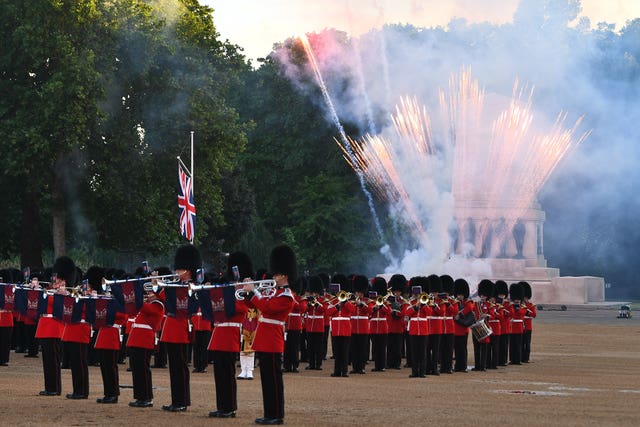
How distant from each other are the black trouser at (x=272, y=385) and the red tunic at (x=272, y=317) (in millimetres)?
116

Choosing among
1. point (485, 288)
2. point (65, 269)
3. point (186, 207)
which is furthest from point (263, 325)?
point (186, 207)

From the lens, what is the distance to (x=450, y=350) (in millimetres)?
23344

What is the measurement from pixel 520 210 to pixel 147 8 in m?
18.5

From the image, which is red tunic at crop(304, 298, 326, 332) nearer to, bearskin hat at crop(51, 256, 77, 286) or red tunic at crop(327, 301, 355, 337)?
red tunic at crop(327, 301, 355, 337)

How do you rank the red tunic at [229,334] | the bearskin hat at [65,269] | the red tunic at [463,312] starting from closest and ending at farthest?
1. the red tunic at [229,334]
2. the bearskin hat at [65,269]
3. the red tunic at [463,312]

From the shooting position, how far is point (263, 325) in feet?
47.6

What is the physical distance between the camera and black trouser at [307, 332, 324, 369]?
80.2ft

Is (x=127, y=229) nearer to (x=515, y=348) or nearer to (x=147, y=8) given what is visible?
(x=147, y=8)

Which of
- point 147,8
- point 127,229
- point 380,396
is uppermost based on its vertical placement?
point 147,8

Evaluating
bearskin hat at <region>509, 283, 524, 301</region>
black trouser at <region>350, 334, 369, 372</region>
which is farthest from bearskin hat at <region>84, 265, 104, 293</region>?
bearskin hat at <region>509, 283, 524, 301</region>

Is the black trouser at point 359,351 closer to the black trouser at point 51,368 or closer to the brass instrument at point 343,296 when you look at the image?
the brass instrument at point 343,296

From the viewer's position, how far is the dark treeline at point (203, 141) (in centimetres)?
4353

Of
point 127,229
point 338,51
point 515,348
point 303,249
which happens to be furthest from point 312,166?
point 515,348

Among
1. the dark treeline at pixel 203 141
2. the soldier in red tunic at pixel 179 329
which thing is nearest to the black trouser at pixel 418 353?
the soldier in red tunic at pixel 179 329
